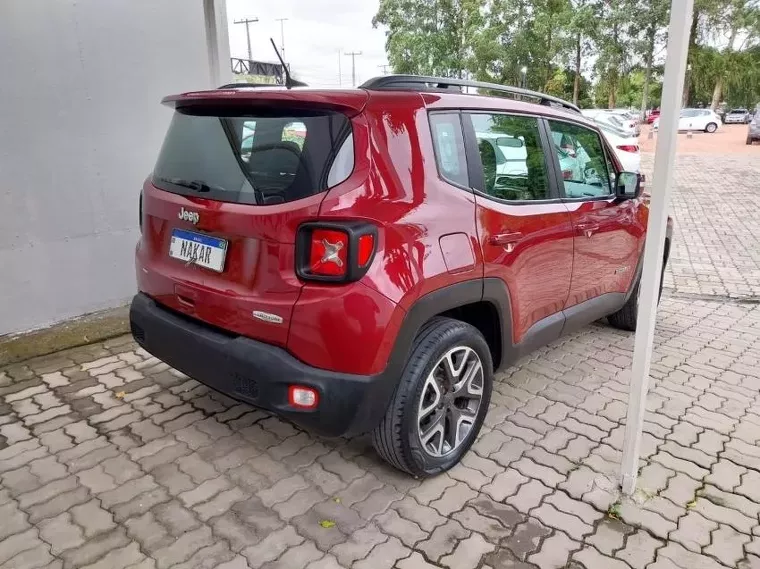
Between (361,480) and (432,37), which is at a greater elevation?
(432,37)

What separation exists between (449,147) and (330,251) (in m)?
0.83

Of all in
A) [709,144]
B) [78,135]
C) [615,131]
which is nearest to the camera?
[78,135]

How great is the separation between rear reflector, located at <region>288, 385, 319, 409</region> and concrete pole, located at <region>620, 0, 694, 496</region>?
53.6 inches

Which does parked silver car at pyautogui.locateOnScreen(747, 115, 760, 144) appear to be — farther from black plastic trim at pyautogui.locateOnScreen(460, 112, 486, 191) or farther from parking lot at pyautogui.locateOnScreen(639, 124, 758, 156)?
black plastic trim at pyautogui.locateOnScreen(460, 112, 486, 191)

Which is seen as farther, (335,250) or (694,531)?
(694,531)

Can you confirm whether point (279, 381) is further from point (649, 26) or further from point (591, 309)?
point (649, 26)

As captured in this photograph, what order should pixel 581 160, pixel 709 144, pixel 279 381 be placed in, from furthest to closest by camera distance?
pixel 709 144
pixel 581 160
pixel 279 381

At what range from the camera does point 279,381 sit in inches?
86.8

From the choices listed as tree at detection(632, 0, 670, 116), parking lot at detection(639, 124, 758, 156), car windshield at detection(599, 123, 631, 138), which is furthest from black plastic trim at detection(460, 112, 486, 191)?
parking lot at detection(639, 124, 758, 156)

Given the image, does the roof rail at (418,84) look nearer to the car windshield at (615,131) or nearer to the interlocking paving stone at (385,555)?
the interlocking paving stone at (385,555)

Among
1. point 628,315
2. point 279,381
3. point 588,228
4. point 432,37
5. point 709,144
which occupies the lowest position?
point 628,315

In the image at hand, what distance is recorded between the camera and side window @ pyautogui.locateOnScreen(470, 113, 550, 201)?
2760 mm

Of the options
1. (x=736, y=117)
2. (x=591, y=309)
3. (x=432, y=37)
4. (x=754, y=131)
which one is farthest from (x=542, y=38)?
(x=736, y=117)

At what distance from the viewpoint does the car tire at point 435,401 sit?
2412 mm
